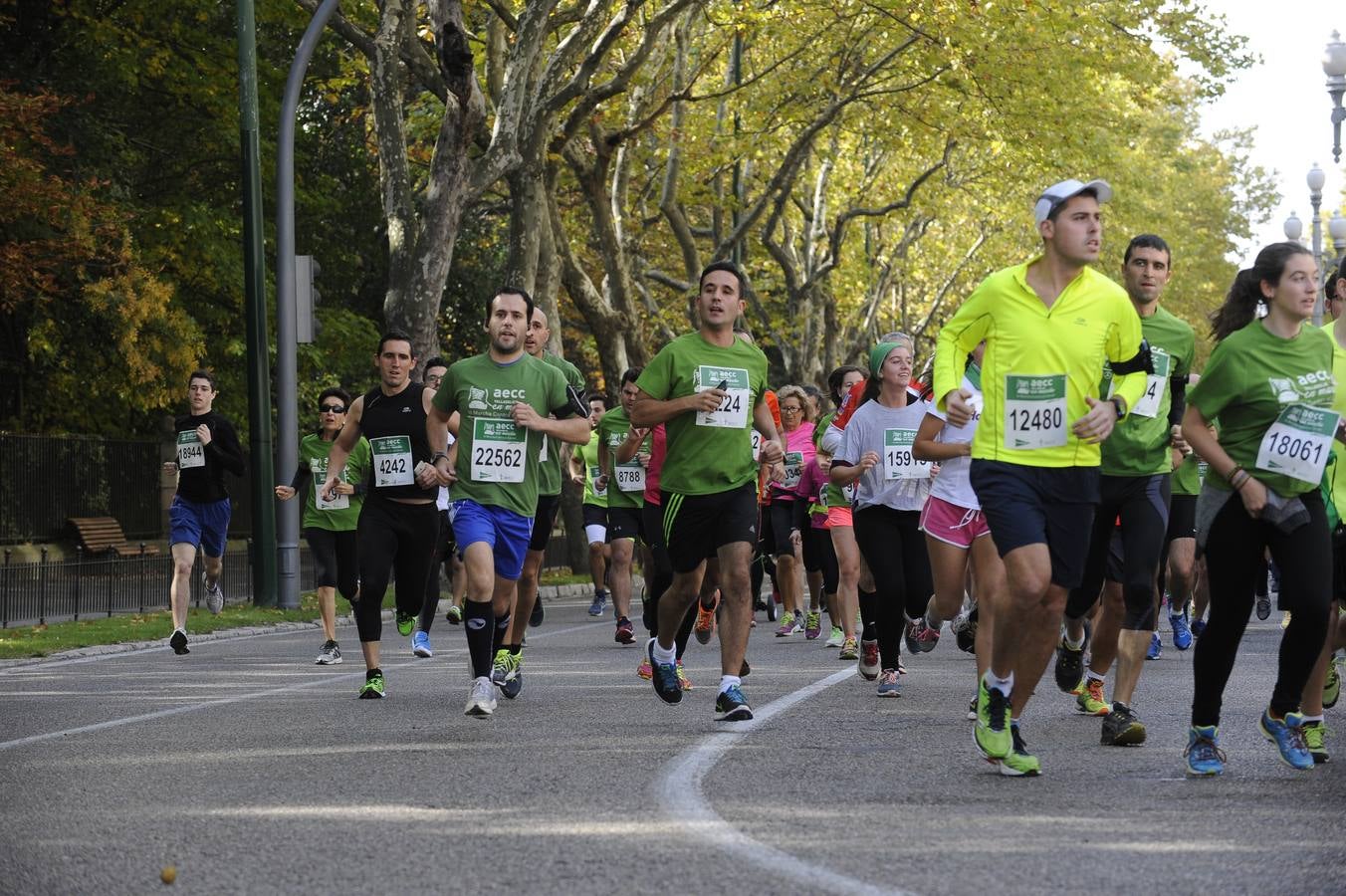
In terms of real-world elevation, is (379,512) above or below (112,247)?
below

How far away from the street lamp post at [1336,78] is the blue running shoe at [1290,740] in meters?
25.5

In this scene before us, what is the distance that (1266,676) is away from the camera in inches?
489

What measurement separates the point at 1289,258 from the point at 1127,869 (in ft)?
10.1

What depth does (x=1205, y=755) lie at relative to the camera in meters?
7.86

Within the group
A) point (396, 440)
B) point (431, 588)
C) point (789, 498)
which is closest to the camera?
point (396, 440)

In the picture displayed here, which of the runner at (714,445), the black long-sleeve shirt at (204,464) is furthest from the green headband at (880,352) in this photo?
the black long-sleeve shirt at (204,464)

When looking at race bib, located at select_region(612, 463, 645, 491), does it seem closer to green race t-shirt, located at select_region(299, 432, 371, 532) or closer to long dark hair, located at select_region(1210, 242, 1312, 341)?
green race t-shirt, located at select_region(299, 432, 371, 532)

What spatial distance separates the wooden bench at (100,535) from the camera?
25.6 meters

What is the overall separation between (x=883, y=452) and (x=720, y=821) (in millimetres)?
5518

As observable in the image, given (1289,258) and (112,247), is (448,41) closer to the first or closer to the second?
(112,247)

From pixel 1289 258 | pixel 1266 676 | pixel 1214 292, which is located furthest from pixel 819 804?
pixel 1214 292

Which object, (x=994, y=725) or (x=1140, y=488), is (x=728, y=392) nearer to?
(x=1140, y=488)

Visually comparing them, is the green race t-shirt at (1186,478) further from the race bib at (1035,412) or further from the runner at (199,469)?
the runner at (199,469)

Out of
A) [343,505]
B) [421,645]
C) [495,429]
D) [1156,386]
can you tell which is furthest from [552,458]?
[1156,386]
